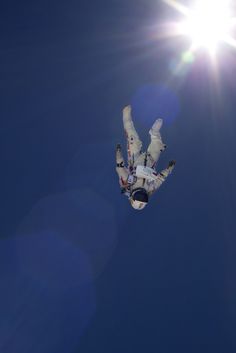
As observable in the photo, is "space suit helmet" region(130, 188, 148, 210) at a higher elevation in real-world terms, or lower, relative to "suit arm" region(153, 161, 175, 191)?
lower

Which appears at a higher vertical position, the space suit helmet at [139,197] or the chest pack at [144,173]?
the chest pack at [144,173]

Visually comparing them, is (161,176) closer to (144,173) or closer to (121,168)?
(144,173)

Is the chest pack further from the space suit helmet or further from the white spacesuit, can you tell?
the space suit helmet

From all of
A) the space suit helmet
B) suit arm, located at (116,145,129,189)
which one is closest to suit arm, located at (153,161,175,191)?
the space suit helmet

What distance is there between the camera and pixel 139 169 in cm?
2772

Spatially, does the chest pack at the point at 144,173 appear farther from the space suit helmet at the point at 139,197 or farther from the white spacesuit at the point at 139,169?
the space suit helmet at the point at 139,197

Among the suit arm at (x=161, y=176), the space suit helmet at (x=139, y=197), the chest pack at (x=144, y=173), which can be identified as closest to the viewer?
the space suit helmet at (x=139, y=197)

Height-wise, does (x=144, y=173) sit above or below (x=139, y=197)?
above

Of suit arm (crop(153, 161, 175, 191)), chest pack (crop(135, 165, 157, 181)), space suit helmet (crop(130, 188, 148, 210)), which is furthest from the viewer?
suit arm (crop(153, 161, 175, 191))

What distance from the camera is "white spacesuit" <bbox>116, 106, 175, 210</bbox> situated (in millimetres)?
27734

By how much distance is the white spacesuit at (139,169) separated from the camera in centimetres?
2773

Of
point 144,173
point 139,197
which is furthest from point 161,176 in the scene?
point 139,197

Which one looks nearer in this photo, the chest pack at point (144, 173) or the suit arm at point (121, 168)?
the chest pack at point (144, 173)

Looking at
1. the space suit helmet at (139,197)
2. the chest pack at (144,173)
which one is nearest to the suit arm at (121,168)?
the chest pack at (144,173)
